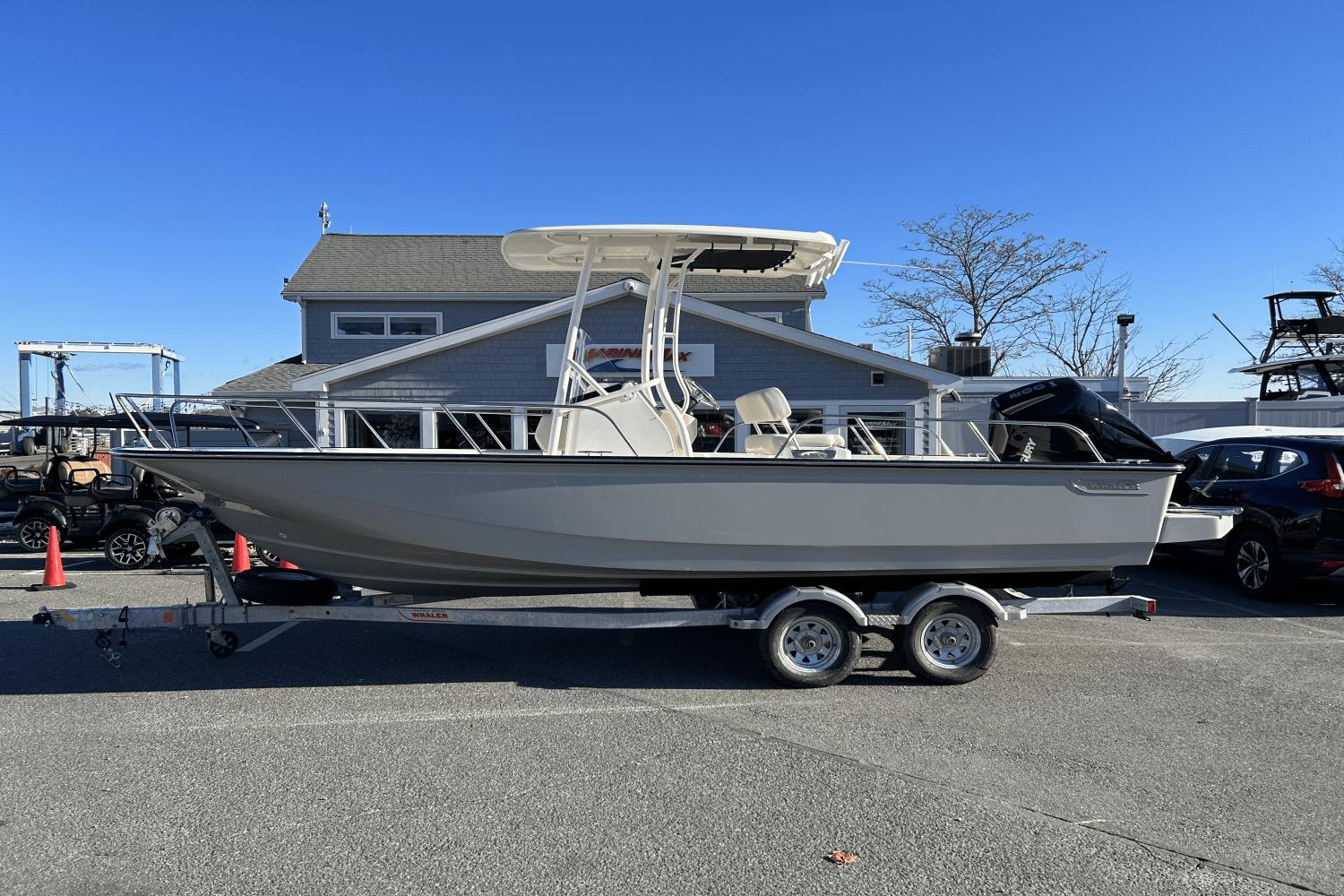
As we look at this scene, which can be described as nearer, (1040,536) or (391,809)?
(391,809)

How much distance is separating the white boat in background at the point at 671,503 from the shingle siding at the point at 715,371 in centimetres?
830

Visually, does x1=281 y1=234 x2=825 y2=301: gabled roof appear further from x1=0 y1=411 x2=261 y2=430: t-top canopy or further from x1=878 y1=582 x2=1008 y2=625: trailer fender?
x1=878 y1=582 x2=1008 y2=625: trailer fender

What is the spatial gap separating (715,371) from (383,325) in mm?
7049

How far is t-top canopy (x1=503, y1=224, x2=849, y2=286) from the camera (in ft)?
17.7

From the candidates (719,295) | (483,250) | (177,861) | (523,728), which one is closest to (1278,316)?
(719,295)

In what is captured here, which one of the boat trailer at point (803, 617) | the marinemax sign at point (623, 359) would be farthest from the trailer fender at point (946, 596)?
the marinemax sign at point (623, 359)

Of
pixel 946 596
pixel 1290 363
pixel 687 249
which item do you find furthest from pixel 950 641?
pixel 1290 363

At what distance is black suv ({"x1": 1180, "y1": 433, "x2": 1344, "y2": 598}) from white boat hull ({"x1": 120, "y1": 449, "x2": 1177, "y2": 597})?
6.91ft

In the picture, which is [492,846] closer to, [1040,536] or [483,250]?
[1040,536]

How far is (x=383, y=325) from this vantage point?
17016 mm

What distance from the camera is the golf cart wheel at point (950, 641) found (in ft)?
17.1

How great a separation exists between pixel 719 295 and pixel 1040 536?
458 inches

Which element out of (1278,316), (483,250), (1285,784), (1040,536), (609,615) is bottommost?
(1285,784)

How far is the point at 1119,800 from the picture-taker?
143 inches
